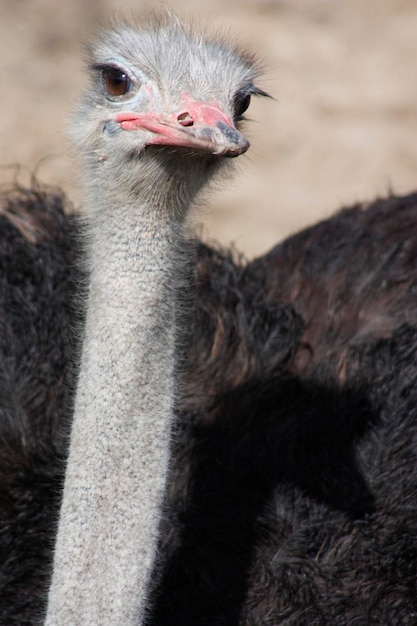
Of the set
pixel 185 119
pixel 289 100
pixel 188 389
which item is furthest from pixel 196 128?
pixel 289 100

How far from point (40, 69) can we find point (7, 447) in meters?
Answer: 3.22

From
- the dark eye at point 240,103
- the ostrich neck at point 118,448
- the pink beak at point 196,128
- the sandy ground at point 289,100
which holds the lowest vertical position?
the ostrich neck at point 118,448

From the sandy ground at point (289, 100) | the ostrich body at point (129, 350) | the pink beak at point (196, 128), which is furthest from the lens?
the sandy ground at point (289, 100)

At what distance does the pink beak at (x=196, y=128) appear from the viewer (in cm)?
161

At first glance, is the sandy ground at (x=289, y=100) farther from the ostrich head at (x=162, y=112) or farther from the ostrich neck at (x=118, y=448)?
the ostrich neck at (x=118, y=448)

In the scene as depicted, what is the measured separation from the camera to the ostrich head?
5.47 feet

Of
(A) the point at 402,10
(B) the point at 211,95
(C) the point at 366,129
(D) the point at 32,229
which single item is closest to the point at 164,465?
(B) the point at 211,95

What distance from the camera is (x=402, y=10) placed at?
574 cm

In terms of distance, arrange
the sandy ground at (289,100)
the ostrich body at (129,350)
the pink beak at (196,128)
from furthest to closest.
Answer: the sandy ground at (289,100)
the ostrich body at (129,350)
the pink beak at (196,128)

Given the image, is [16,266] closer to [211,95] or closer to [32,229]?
[32,229]

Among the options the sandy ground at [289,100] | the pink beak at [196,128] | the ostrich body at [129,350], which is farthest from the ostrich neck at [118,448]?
the sandy ground at [289,100]

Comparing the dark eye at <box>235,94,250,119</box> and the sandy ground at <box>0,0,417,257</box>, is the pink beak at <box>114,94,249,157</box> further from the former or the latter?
the sandy ground at <box>0,0,417,257</box>

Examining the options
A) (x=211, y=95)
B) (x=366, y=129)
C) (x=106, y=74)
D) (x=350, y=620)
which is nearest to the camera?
(x=211, y=95)

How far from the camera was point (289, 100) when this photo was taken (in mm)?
5262
